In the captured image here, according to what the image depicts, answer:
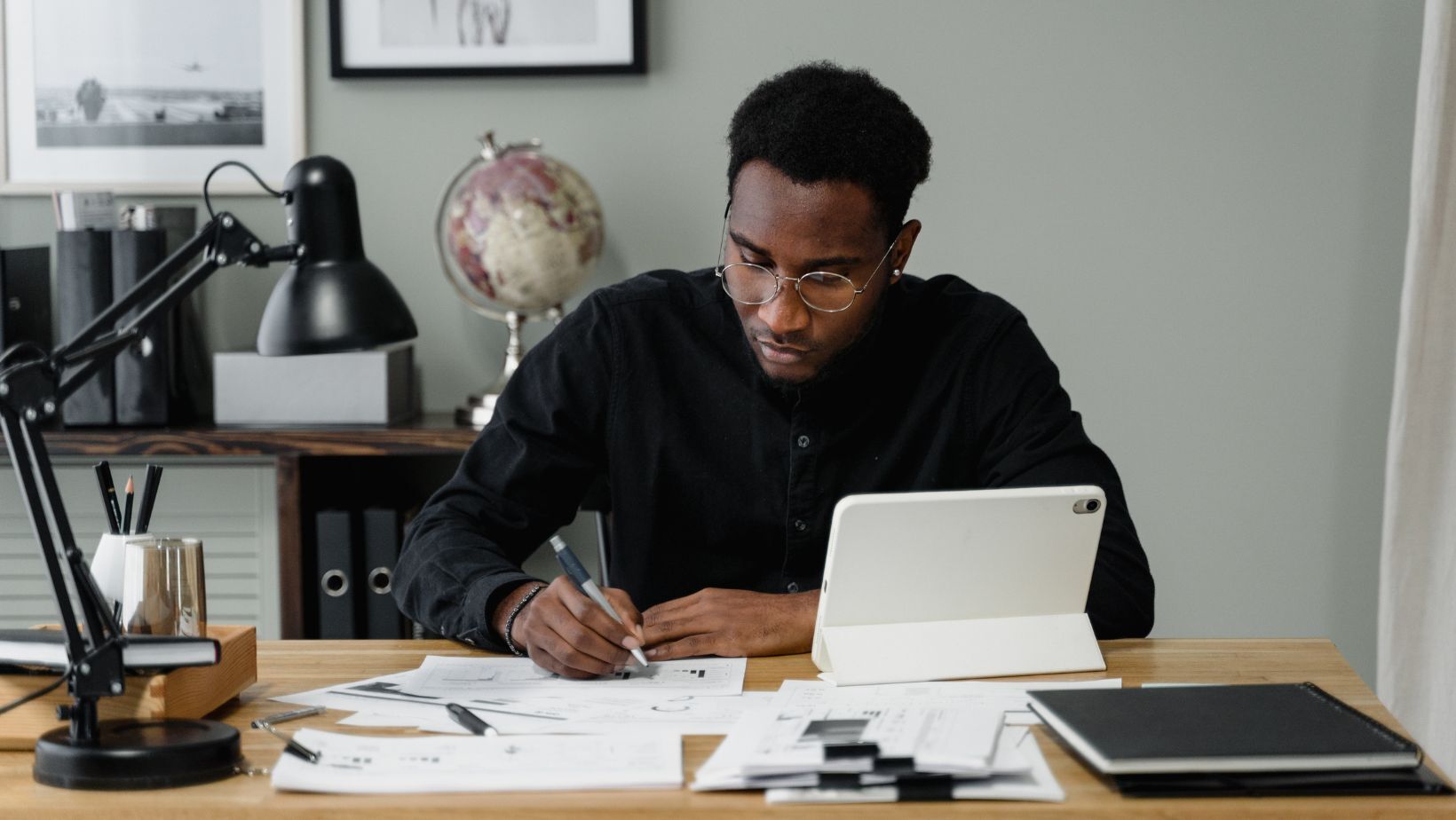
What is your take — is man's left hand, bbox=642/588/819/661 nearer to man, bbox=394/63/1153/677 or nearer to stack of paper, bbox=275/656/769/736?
stack of paper, bbox=275/656/769/736

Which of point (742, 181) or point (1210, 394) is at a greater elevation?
point (742, 181)

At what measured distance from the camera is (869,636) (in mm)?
1313

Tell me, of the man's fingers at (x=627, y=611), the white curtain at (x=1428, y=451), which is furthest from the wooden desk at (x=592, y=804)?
the white curtain at (x=1428, y=451)

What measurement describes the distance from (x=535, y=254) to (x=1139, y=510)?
4.16 feet

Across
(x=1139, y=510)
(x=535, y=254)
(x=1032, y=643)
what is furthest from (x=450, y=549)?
(x=1139, y=510)

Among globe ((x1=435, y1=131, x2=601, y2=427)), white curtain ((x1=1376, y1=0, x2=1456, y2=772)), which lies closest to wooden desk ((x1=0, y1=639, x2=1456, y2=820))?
globe ((x1=435, y1=131, x2=601, y2=427))

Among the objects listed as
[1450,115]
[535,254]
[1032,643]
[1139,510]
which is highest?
[1450,115]

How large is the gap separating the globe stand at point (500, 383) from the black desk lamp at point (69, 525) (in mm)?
1251

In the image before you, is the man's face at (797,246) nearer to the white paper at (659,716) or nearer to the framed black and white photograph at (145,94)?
the white paper at (659,716)

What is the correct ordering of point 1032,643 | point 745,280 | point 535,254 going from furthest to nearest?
point 535,254 → point 745,280 → point 1032,643

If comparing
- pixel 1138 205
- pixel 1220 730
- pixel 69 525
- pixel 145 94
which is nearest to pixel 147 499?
pixel 69 525

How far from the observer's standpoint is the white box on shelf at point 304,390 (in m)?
2.47

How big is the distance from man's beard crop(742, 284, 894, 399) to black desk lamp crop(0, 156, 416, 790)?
603 mm

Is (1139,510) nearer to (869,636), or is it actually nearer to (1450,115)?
(1450,115)
